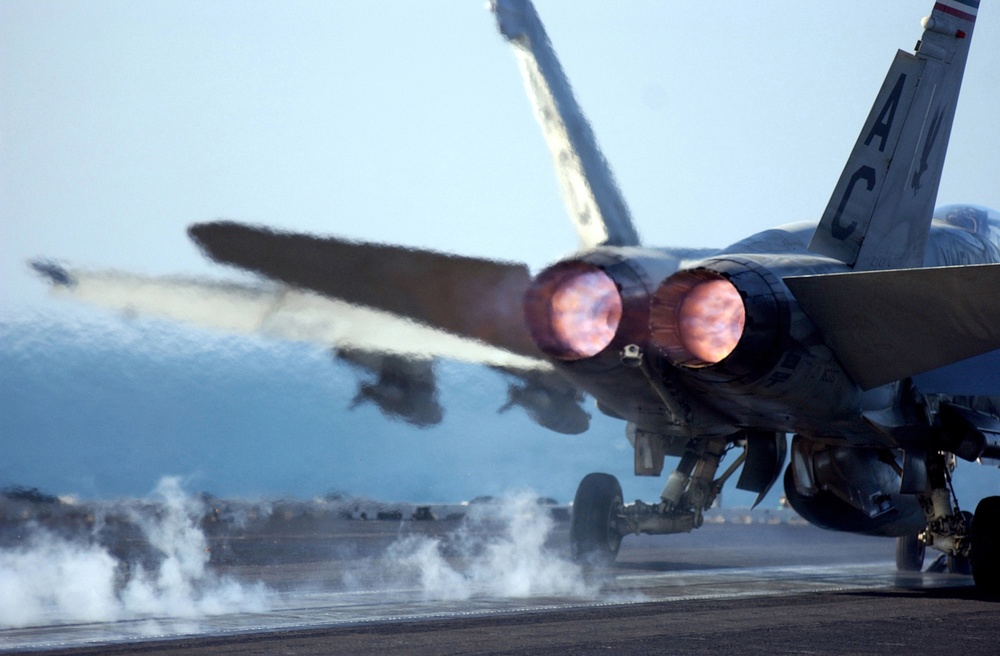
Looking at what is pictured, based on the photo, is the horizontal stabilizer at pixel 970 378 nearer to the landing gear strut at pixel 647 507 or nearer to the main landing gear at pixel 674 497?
the main landing gear at pixel 674 497

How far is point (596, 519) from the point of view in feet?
53.8

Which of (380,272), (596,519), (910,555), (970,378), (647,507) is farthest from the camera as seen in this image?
(910,555)

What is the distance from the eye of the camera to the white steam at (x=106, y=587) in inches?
443

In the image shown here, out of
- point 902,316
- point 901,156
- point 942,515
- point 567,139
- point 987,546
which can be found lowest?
point 987,546

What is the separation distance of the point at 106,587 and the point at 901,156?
963 centimetres

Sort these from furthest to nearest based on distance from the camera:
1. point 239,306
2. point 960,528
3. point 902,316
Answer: point 960,528 → point 239,306 → point 902,316

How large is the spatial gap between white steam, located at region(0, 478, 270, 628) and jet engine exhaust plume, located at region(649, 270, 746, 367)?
4.88 meters

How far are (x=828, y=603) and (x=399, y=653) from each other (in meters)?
5.95

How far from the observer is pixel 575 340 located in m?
11.7

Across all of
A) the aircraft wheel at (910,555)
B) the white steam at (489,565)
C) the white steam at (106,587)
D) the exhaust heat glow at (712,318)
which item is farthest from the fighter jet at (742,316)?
the aircraft wheel at (910,555)

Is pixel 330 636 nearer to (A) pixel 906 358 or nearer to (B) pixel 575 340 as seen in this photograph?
(B) pixel 575 340

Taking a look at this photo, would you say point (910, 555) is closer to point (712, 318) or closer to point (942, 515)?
point (942, 515)

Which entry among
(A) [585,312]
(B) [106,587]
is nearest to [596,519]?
(A) [585,312]

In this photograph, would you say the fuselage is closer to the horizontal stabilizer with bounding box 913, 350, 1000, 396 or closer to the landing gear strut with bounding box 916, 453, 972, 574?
the horizontal stabilizer with bounding box 913, 350, 1000, 396
